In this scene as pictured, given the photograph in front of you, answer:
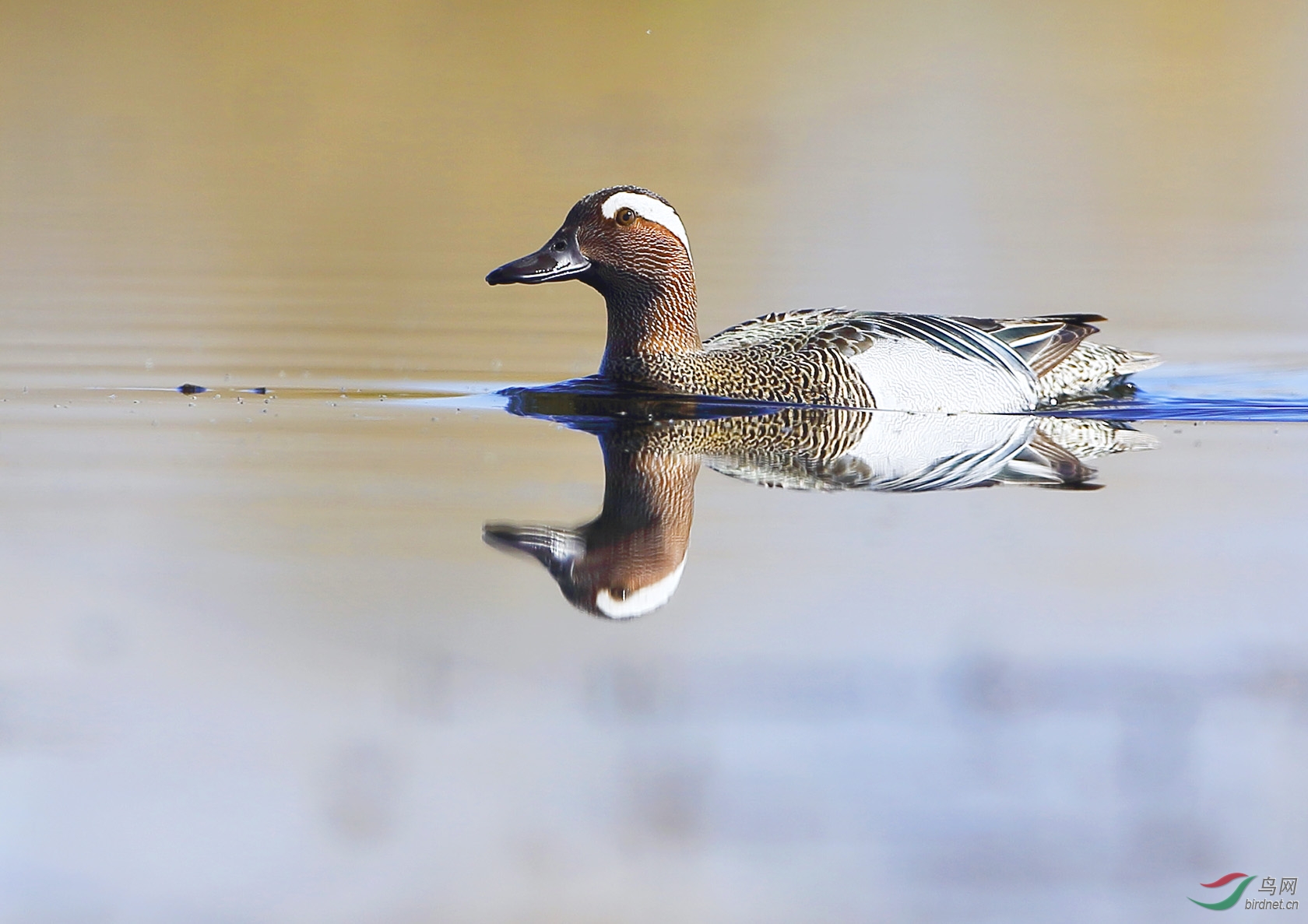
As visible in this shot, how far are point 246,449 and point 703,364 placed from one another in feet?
7.71

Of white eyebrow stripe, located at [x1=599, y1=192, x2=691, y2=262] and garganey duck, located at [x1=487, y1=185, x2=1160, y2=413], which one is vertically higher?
white eyebrow stripe, located at [x1=599, y1=192, x2=691, y2=262]

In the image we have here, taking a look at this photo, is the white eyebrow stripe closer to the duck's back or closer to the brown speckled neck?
the brown speckled neck

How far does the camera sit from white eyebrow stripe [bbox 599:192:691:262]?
26.0 ft

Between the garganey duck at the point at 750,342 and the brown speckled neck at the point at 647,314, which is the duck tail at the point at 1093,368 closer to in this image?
the garganey duck at the point at 750,342

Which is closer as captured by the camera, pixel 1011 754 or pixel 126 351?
pixel 1011 754

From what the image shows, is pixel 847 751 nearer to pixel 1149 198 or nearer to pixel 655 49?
pixel 1149 198

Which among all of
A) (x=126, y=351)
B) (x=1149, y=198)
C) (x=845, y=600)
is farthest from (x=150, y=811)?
(x=1149, y=198)

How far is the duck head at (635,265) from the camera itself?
7.91 m

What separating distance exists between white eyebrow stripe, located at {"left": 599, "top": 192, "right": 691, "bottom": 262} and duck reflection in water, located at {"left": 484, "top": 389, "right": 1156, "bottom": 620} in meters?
0.87

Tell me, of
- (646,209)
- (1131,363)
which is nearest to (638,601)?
(646,209)

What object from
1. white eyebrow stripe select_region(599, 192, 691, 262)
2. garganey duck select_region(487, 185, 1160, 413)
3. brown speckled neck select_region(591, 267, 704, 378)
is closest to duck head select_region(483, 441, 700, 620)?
garganey duck select_region(487, 185, 1160, 413)

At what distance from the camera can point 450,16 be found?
26625 millimetres

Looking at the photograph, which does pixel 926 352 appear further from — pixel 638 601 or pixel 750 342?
pixel 638 601

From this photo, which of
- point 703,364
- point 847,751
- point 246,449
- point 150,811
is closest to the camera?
point 150,811
